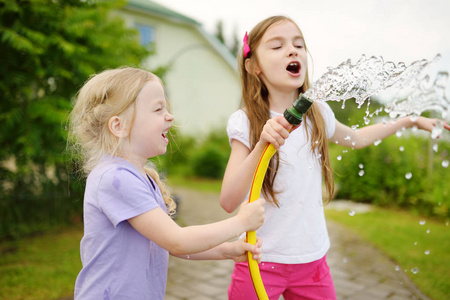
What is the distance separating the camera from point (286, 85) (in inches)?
82.7

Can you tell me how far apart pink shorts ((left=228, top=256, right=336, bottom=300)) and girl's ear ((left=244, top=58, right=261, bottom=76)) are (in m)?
1.03

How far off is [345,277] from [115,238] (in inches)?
134

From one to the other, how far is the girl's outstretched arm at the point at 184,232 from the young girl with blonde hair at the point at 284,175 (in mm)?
362

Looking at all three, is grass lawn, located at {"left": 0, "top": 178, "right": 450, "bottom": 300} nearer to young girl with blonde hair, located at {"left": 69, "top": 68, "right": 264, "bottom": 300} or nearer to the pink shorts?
the pink shorts

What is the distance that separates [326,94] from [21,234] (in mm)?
5004

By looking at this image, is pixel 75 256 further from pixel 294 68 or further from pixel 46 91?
pixel 294 68

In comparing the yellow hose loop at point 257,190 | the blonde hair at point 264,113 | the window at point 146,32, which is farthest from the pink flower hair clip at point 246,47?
the window at point 146,32

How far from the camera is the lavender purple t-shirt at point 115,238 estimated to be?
1557 millimetres

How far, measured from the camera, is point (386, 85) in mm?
1902

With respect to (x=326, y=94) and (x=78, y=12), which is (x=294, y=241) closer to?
(x=326, y=94)

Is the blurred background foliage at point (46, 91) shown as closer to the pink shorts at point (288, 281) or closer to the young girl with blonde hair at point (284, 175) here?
the young girl with blonde hair at point (284, 175)

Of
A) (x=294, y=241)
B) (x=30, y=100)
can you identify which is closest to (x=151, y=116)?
(x=294, y=241)

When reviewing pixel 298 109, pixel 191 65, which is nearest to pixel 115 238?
pixel 298 109

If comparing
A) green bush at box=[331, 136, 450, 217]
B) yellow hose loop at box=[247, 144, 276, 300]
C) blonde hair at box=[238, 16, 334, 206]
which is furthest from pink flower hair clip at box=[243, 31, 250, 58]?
green bush at box=[331, 136, 450, 217]
